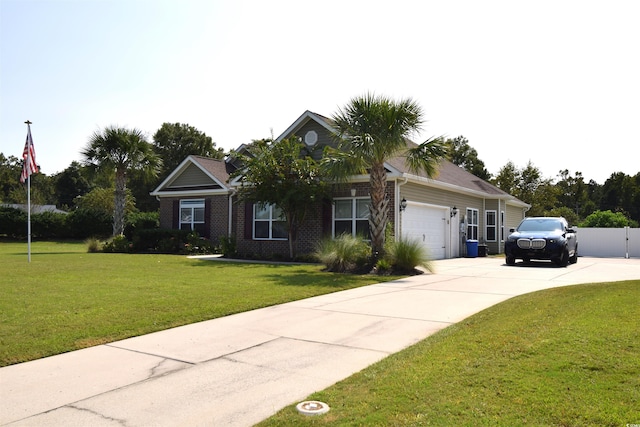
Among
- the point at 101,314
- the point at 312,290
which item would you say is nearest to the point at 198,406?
the point at 101,314

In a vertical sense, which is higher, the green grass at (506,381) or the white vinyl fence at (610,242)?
the white vinyl fence at (610,242)

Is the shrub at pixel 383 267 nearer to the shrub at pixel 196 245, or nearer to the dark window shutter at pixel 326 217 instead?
the dark window shutter at pixel 326 217

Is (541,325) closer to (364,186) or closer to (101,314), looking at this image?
(101,314)

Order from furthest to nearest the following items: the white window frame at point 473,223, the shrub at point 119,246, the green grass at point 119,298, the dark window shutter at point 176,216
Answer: the dark window shutter at point 176,216
the white window frame at point 473,223
the shrub at point 119,246
the green grass at point 119,298

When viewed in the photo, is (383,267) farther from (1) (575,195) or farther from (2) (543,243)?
(1) (575,195)

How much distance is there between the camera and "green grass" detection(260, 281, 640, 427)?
11.6ft

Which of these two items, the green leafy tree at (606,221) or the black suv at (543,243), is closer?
the black suv at (543,243)

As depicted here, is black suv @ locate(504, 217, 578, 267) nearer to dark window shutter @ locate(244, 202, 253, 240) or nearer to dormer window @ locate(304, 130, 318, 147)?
dormer window @ locate(304, 130, 318, 147)

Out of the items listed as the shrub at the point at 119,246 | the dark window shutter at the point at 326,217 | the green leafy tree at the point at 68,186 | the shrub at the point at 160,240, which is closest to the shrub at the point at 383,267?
the dark window shutter at the point at 326,217

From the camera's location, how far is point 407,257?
47.2 ft

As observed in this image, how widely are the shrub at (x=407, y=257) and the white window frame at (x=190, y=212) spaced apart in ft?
41.4

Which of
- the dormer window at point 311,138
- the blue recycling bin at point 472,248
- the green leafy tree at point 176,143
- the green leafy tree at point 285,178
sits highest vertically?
the green leafy tree at point 176,143

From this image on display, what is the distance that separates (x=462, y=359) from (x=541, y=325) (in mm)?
1861

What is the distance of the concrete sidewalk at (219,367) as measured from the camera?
3.97 meters
